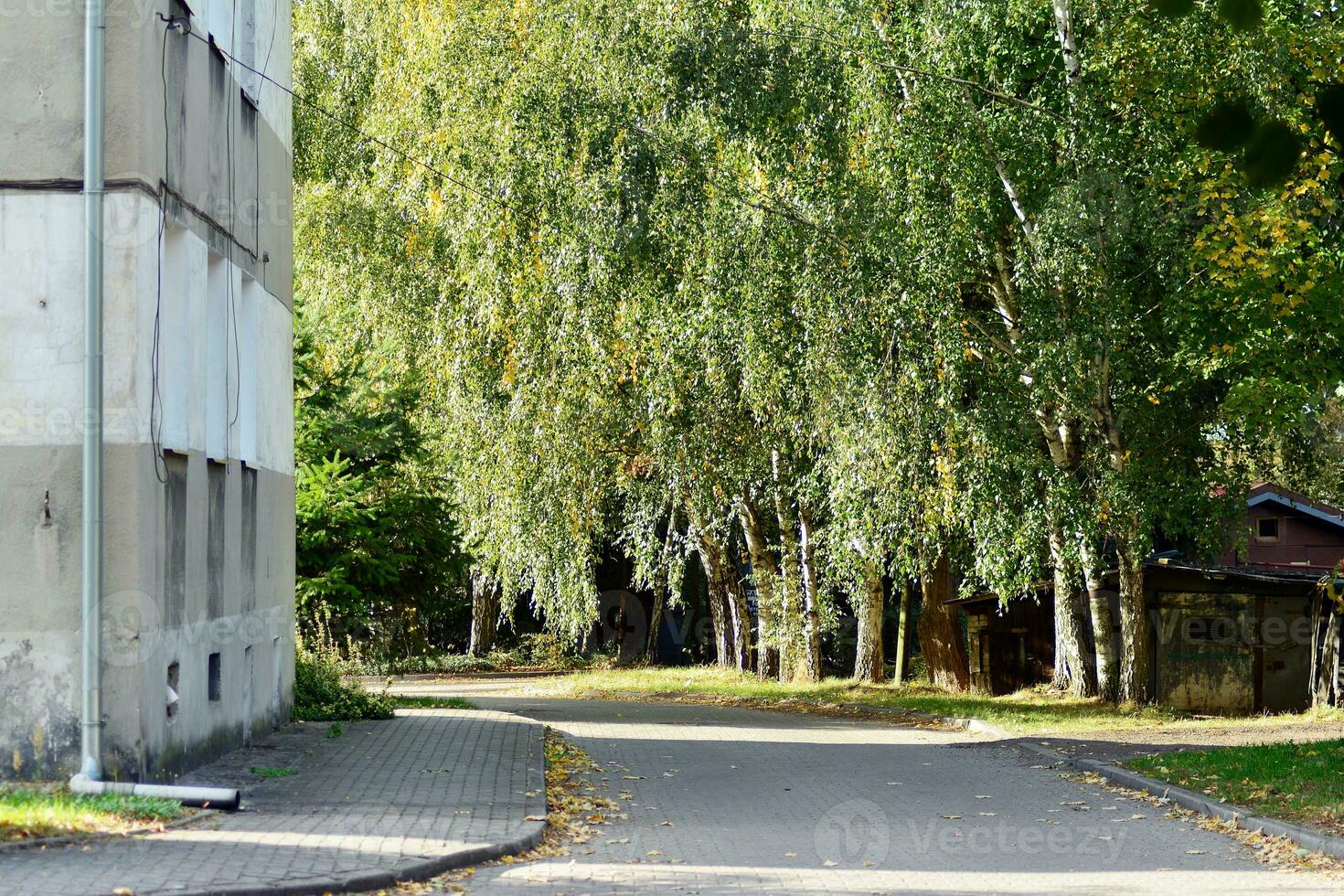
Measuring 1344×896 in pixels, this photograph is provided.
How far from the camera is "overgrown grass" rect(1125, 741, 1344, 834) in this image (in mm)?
11172

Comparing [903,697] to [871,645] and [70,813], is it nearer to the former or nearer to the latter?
[871,645]

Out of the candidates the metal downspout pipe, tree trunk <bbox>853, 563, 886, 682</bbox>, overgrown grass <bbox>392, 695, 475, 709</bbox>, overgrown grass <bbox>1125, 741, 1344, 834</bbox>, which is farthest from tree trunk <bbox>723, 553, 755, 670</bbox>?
the metal downspout pipe

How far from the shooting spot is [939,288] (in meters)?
18.5

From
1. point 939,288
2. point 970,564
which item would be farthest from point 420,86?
point 970,564

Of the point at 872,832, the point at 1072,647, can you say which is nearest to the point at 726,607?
the point at 1072,647

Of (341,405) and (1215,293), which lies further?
(341,405)

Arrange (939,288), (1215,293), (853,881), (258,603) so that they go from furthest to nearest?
(939,288)
(1215,293)
(258,603)
(853,881)

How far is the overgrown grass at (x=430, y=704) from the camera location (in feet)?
75.6

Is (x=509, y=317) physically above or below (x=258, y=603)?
above

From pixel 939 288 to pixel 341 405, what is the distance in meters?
9.79

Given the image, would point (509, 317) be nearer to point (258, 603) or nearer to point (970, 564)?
point (258, 603)

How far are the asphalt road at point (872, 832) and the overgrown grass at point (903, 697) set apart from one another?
3372mm

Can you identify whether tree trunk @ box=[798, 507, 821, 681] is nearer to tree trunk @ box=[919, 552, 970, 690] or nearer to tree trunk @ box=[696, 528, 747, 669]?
tree trunk @ box=[919, 552, 970, 690]

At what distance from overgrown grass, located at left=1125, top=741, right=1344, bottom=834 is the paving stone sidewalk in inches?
226
